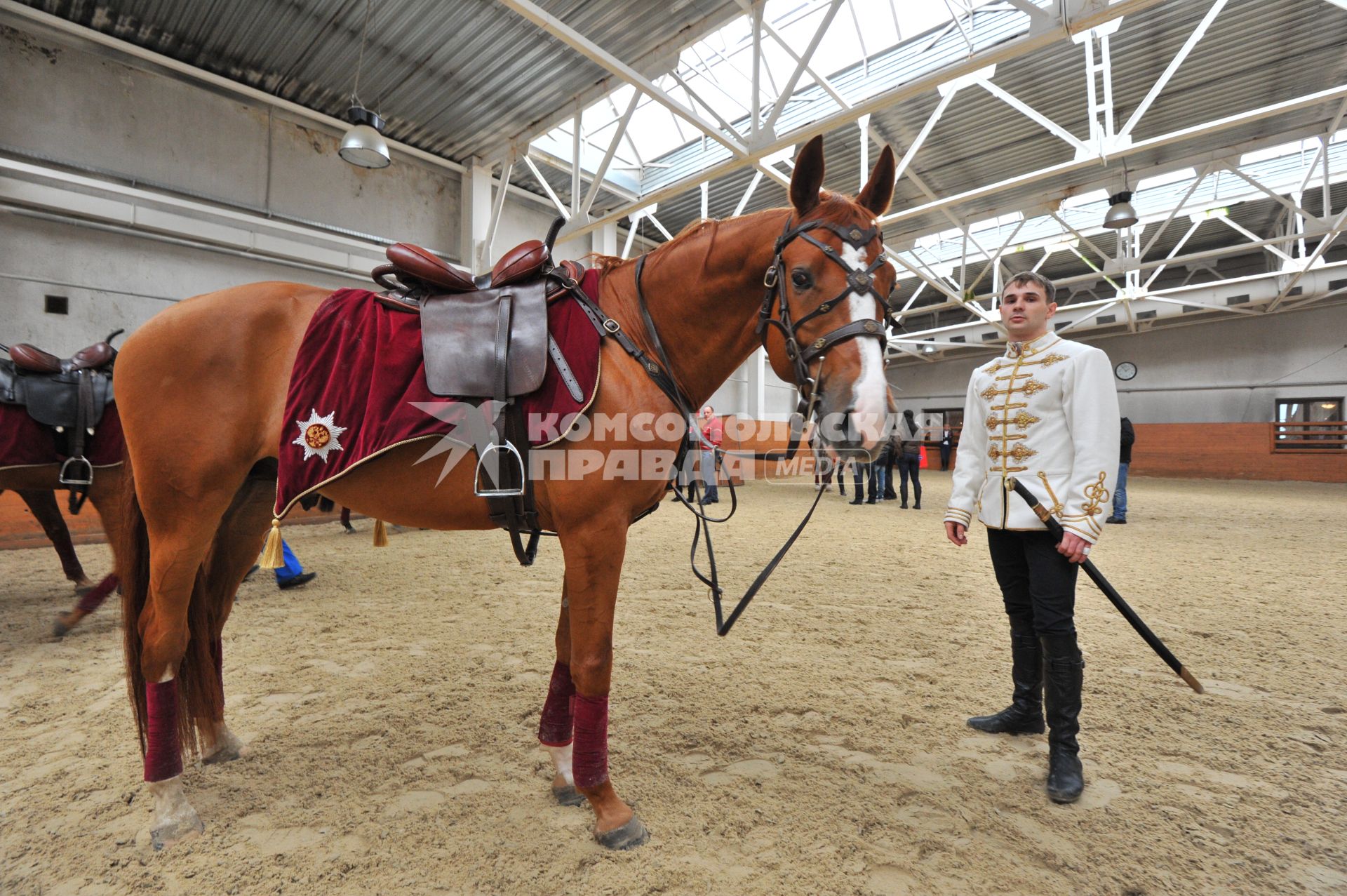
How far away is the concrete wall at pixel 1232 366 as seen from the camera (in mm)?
14586

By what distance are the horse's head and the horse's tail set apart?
201cm

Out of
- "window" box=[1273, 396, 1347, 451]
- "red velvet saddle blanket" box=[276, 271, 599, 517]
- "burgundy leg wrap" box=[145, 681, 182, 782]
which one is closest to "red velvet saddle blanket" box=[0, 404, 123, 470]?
"burgundy leg wrap" box=[145, 681, 182, 782]

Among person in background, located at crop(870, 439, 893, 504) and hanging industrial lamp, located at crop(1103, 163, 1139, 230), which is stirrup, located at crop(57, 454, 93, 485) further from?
hanging industrial lamp, located at crop(1103, 163, 1139, 230)

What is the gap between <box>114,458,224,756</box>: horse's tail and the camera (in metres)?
1.71

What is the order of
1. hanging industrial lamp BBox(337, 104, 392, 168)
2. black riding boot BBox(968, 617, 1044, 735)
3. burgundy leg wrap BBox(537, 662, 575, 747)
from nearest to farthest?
1. burgundy leg wrap BBox(537, 662, 575, 747)
2. black riding boot BBox(968, 617, 1044, 735)
3. hanging industrial lamp BBox(337, 104, 392, 168)

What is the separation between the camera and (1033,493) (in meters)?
1.84

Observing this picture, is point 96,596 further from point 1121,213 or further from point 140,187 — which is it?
point 1121,213

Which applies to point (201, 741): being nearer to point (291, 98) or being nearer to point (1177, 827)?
point (1177, 827)

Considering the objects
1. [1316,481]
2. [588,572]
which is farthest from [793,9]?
[1316,481]

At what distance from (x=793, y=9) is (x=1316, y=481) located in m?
16.7

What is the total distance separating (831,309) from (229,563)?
86.8 inches

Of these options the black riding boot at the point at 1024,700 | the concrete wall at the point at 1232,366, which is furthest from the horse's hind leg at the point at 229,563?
the concrete wall at the point at 1232,366

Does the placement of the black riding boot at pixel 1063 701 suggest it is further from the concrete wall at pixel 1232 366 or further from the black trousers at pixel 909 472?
the concrete wall at pixel 1232 366

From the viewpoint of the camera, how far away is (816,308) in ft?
4.41
